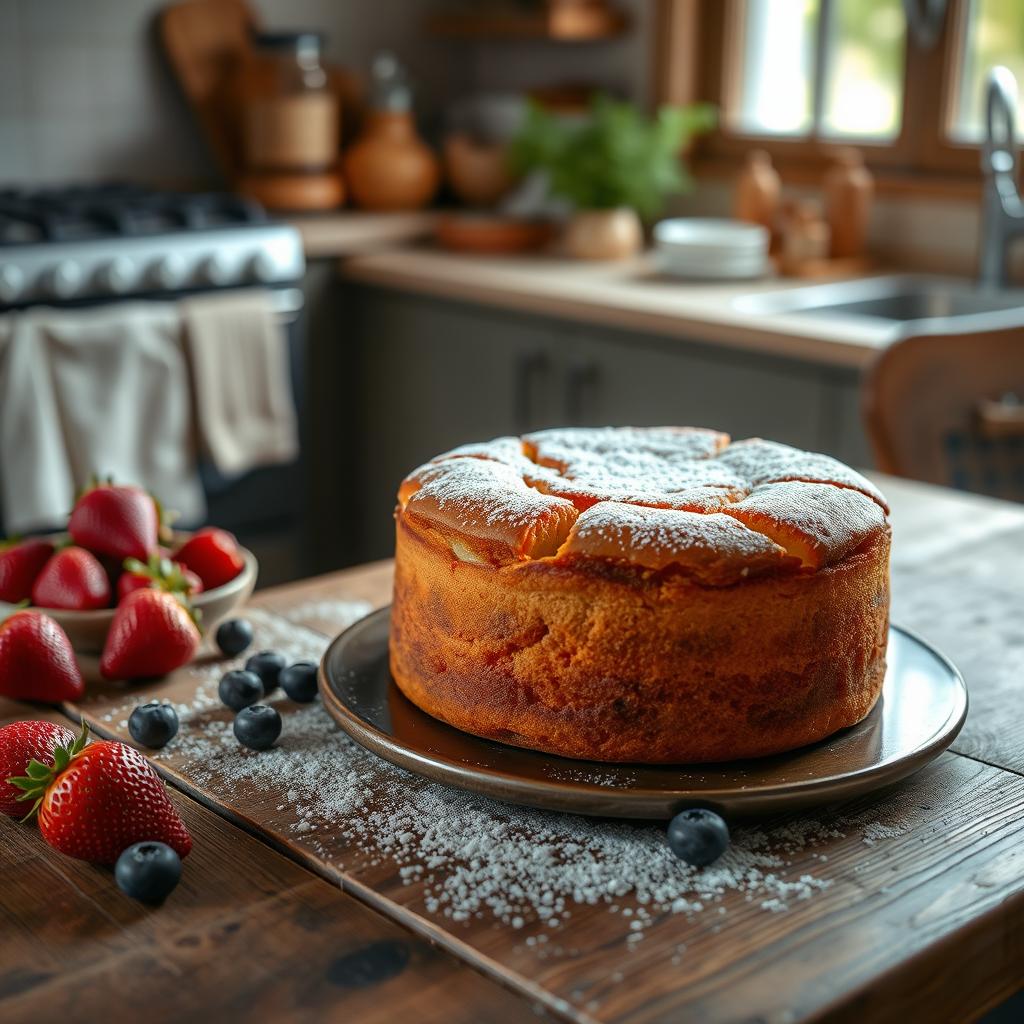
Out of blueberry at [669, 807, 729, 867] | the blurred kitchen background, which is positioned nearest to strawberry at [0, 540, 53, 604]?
blueberry at [669, 807, 729, 867]

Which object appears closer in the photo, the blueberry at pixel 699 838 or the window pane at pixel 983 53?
the blueberry at pixel 699 838

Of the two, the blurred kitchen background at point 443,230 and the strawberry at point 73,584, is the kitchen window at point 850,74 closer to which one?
the blurred kitchen background at point 443,230

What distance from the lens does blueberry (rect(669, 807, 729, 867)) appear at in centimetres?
74

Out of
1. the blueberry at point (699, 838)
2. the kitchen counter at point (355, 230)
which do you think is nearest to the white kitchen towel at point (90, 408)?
the kitchen counter at point (355, 230)

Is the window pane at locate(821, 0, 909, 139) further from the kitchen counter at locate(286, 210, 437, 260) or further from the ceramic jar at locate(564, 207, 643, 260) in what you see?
the kitchen counter at locate(286, 210, 437, 260)

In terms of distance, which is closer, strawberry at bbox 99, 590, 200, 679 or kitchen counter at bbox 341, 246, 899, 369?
Answer: strawberry at bbox 99, 590, 200, 679

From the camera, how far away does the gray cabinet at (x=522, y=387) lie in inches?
92.4

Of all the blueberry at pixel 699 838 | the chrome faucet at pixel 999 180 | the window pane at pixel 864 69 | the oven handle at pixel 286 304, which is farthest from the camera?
the window pane at pixel 864 69

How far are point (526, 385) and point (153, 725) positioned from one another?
Answer: 199 centimetres

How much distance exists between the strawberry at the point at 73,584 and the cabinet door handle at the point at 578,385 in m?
1.72

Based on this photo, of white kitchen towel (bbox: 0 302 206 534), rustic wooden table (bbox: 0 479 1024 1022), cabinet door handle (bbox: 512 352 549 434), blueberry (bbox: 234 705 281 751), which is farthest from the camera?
cabinet door handle (bbox: 512 352 549 434)

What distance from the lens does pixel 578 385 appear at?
2.71 meters

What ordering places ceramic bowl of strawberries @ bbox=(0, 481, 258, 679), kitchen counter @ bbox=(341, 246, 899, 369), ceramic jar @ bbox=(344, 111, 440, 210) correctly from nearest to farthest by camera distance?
ceramic bowl of strawberries @ bbox=(0, 481, 258, 679) < kitchen counter @ bbox=(341, 246, 899, 369) < ceramic jar @ bbox=(344, 111, 440, 210)

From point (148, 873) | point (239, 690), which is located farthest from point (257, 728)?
point (148, 873)
